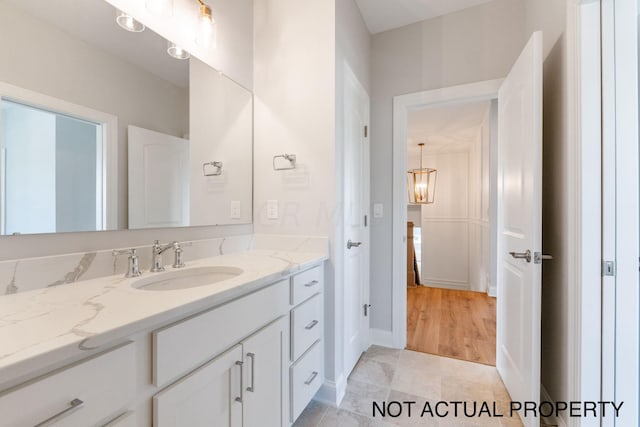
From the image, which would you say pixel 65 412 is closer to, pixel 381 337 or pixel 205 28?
pixel 205 28

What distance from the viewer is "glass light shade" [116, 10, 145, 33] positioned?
111 centimetres

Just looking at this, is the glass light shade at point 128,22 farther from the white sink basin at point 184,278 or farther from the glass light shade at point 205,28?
the white sink basin at point 184,278

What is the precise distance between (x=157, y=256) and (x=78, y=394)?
2.29 feet

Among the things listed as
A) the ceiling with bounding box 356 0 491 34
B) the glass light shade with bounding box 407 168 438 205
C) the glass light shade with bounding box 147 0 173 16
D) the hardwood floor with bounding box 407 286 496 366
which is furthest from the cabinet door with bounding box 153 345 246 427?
the glass light shade with bounding box 407 168 438 205

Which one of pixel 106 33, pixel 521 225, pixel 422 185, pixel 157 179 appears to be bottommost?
pixel 521 225

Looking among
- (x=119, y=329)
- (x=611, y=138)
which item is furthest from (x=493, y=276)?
(x=119, y=329)

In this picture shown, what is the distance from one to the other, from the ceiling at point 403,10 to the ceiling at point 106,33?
149 cm

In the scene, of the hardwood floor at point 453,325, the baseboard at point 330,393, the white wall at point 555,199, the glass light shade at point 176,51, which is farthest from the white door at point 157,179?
the hardwood floor at point 453,325

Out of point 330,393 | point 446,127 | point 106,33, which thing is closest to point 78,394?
point 106,33

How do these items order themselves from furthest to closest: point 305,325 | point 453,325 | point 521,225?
1. point 453,325
2. point 521,225
3. point 305,325

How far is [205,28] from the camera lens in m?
1.42

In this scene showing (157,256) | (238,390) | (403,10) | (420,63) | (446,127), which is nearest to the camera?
(238,390)

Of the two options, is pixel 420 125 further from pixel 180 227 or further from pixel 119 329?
pixel 119 329

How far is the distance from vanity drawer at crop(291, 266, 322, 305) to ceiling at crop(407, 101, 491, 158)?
223cm
